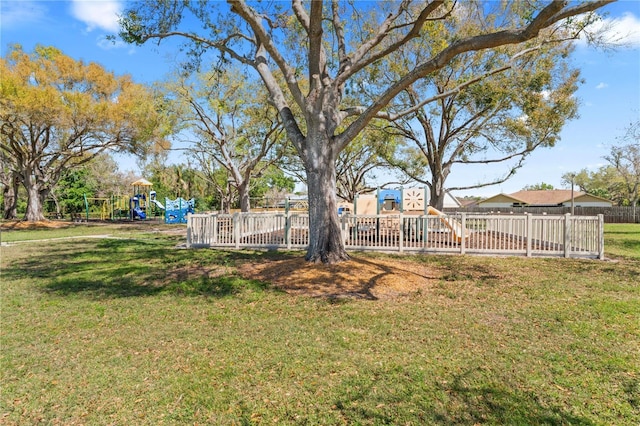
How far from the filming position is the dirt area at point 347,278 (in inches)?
244

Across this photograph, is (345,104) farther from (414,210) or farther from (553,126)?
(553,126)

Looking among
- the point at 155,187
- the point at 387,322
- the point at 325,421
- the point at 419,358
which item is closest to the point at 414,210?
the point at 387,322

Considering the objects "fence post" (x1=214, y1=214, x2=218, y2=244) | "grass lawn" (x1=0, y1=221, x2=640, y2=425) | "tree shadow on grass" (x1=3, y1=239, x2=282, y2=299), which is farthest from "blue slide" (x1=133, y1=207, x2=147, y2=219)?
"grass lawn" (x1=0, y1=221, x2=640, y2=425)

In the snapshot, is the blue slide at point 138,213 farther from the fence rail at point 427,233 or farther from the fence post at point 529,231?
the fence post at point 529,231

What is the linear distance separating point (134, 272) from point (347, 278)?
4766mm

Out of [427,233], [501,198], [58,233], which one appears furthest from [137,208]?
[501,198]

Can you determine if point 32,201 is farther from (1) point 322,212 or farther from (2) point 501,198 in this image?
(2) point 501,198

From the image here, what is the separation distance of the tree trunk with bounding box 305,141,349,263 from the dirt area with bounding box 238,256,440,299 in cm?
31

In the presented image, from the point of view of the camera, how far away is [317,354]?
370cm

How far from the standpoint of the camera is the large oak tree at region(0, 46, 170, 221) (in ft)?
59.5

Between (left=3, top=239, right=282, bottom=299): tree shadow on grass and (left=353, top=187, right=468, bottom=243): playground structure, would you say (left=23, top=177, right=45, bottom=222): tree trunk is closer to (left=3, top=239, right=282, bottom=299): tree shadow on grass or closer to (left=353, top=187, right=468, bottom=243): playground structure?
(left=3, top=239, right=282, bottom=299): tree shadow on grass

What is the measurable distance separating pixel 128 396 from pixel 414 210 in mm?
13229

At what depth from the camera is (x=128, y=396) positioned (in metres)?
2.94

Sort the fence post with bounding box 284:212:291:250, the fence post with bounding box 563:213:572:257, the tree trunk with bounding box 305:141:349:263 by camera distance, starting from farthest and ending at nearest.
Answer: the fence post with bounding box 284:212:291:250 < the fence post with bounding box 563:213:572:257 < the tree trunk with bounding box 305:141:349:263
